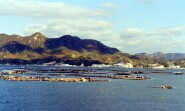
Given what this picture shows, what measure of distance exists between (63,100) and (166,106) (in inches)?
1066

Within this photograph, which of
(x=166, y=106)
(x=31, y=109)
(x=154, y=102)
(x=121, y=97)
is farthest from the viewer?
(x=121, y=97)

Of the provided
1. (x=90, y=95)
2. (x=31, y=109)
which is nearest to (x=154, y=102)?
(x=90, y=95)

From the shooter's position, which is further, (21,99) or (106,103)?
(21,99)

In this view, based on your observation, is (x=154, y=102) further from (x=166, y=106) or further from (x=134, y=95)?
(x=134, y=95)

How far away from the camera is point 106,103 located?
3661 inches

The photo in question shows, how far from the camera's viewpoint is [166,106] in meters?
91.3

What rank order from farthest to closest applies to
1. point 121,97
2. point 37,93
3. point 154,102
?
point 37,93 → point 121,97 → point 154,102

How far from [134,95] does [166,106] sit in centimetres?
2126

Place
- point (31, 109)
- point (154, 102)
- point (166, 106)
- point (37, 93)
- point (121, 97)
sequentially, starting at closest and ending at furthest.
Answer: point (31, 109) < point (166, 106) < point (154, 102) < point (121, 97) < point (37, 93)

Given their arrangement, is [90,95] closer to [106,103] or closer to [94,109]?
[106,103]

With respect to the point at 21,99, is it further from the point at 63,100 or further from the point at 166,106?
the point at 166,106

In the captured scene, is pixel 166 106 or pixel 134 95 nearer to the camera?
pixel 166 106

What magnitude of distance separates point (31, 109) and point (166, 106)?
33219mm

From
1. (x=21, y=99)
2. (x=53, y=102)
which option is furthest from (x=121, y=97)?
(x=21, y=99)
